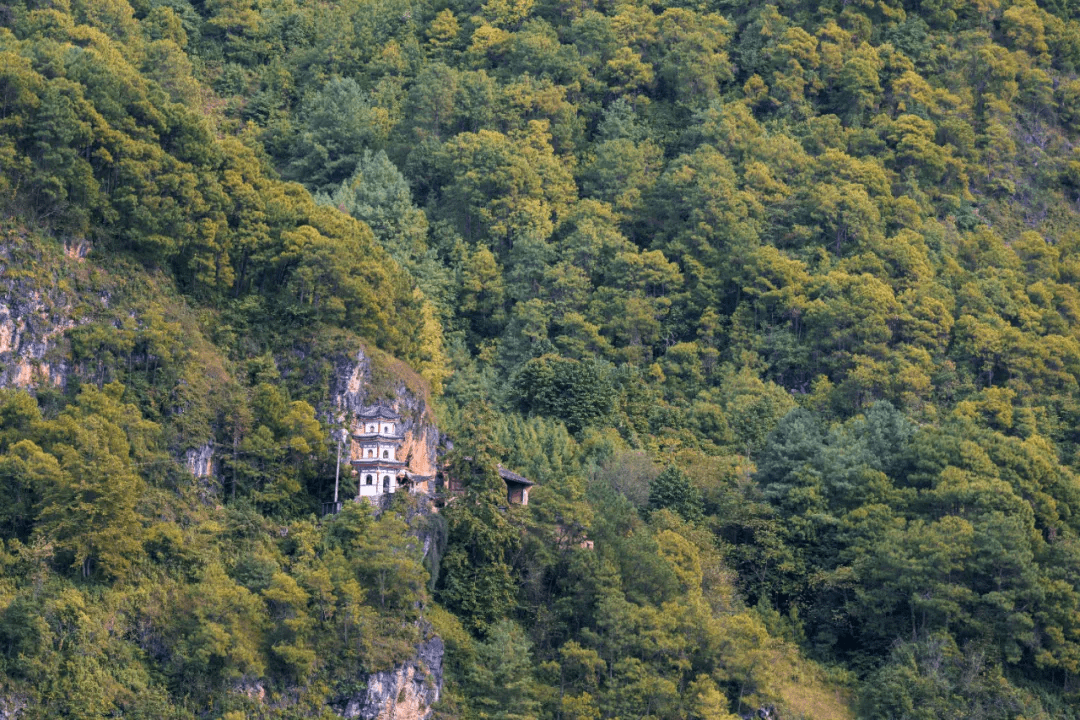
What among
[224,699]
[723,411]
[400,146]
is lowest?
[224,699]

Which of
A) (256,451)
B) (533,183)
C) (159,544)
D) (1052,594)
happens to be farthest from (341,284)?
(1052,594)

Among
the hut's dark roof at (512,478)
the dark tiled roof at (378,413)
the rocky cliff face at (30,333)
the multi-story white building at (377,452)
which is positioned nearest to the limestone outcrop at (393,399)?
the dark tiled roof at (378,413)

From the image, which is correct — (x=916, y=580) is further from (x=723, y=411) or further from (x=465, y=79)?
(x=465, y=79)

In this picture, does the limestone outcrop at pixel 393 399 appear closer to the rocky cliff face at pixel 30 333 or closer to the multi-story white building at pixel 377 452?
the multi-story white building at pixel 377 452

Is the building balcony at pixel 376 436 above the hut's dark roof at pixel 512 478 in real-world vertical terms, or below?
above

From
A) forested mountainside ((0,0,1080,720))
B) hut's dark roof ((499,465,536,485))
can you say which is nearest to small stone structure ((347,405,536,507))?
forested mountainside ((0,0,1080,720))

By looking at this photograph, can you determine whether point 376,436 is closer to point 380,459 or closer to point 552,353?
point 380,459

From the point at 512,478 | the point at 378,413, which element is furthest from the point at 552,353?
the point at 378,413
